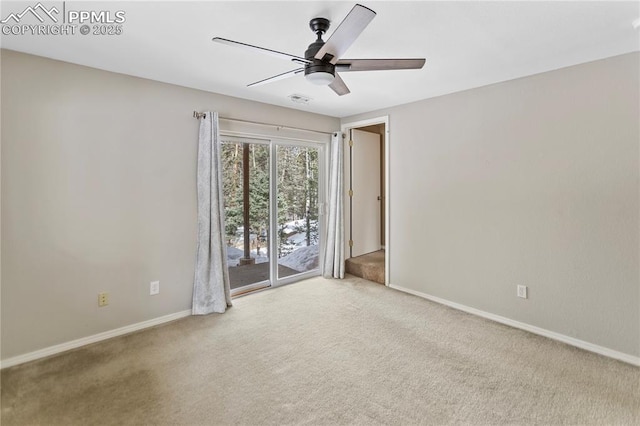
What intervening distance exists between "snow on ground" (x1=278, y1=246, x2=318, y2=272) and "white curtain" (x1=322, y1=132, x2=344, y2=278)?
0.19 m

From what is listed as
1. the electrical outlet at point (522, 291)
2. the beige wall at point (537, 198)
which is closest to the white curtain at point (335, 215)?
the beige wall at point (537, 198)

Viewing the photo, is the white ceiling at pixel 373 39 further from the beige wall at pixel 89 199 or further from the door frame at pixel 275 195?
the door frame at pixel 275 195

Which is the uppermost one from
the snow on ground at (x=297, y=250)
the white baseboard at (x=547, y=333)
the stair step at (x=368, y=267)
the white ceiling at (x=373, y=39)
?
the white ceiling at (x=373, y=39)

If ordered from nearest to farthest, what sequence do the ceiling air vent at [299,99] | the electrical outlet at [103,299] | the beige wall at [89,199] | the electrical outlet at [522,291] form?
the beige wall at [89,199], the electrical outlet at [103,299], the electrical outlet at [522,291], the ceiling air vent at [299,99]

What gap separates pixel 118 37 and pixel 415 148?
120 inches

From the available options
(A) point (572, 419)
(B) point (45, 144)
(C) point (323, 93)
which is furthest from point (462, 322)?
(B) point (45, 144)

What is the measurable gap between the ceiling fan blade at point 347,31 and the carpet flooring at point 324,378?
2.12 metres

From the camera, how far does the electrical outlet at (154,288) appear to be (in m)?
3.02

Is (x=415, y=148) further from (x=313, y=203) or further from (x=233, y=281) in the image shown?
(x=233, y=281)

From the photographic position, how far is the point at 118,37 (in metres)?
2.12

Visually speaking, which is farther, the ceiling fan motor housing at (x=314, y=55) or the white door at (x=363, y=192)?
the white door at (x=363, y=192)

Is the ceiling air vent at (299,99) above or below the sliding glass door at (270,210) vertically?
above

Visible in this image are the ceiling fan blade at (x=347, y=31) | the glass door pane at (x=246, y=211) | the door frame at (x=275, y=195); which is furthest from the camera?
the door frame at (x=275, y=195)

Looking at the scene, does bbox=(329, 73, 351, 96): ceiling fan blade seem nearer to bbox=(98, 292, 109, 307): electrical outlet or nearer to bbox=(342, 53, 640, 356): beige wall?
bbox=(342, 53, 640, 356): beige wall
